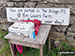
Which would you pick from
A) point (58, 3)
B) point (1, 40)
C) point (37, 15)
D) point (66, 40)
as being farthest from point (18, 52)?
point (58, 3)

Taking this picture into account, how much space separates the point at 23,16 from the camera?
2363mm

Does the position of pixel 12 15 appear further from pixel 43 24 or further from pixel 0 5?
pixel 43 24

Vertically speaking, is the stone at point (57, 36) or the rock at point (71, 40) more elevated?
the stone at point (57, 36)

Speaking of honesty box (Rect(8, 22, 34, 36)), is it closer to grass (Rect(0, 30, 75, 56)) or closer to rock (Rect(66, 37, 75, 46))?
grass (Rect(0, 30, 75, 56))

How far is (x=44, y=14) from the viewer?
223 centimetres

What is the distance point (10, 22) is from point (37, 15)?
752 mm

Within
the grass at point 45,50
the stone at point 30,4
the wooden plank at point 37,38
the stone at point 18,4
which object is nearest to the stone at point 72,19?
the grass at point 45,50

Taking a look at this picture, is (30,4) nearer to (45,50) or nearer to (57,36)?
(57,36)

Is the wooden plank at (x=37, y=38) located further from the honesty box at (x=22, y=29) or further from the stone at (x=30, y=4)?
the stone at (x=30, y=4)

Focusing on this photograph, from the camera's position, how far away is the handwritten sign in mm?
2146

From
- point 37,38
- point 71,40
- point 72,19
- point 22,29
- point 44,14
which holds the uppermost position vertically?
point 44,14

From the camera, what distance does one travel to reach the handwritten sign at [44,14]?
7.04ft

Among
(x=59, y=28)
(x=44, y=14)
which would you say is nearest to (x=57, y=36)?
(x=59, y=28)

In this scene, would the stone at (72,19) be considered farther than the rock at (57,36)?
No
